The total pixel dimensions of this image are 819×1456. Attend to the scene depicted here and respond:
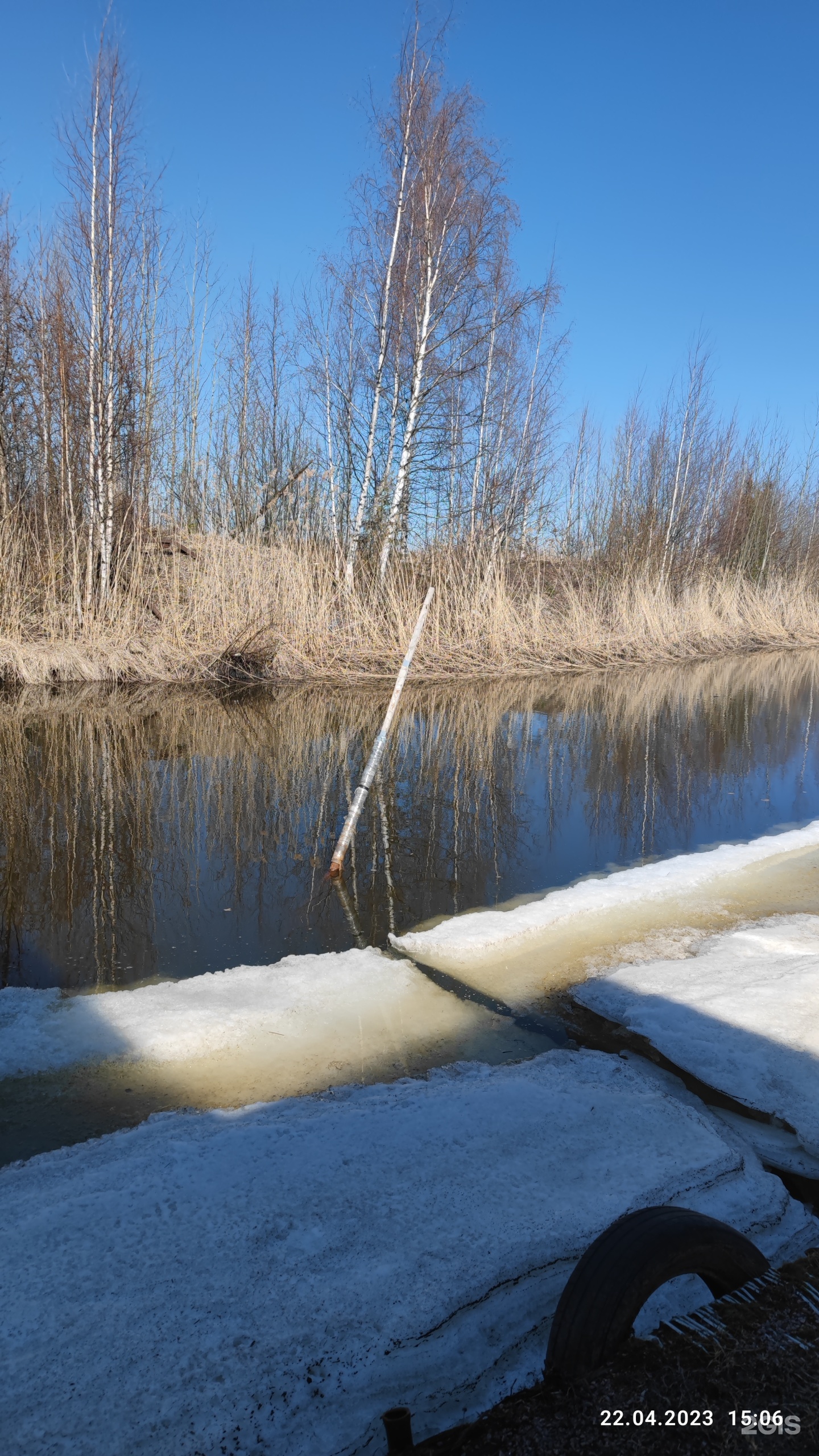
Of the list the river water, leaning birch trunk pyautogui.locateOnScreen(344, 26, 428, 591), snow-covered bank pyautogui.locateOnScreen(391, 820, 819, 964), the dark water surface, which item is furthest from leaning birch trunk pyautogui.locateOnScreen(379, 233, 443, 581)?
snow-covered bank pyautogui.locateOnScreen(391, 820, 819, 964)

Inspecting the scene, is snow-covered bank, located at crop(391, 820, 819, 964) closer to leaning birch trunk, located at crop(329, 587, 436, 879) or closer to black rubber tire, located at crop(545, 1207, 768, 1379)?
leaning birch trunk, located at crop(329, 587, 436, 879)

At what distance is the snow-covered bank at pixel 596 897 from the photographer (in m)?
3.02

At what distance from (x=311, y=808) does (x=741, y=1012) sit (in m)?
2.82

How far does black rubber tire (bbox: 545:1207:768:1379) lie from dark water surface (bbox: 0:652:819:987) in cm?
198

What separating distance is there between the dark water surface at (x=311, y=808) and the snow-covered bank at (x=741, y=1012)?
96 cm

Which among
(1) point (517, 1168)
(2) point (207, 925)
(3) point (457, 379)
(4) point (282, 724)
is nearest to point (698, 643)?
(3) point (457, 379)

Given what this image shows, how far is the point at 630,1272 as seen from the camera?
1.10 m

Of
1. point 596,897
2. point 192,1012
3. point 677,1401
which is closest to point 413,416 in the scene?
point 596,897

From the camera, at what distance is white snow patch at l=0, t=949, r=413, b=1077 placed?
2.25 metres

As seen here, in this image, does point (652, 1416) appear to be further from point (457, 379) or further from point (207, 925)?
point (457, 379)

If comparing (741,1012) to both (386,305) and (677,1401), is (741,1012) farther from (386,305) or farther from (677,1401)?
(386,305)

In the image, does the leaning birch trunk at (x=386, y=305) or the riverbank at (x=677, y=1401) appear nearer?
the riverbank at (x=677, y=1401)

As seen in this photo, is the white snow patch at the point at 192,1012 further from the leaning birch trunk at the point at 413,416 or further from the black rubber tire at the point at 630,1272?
the leaning birch trunk at the point at 413,416

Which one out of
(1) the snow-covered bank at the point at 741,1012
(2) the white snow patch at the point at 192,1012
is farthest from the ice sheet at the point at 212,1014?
(1) the snow-covered bank at the point at 741,1012
